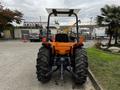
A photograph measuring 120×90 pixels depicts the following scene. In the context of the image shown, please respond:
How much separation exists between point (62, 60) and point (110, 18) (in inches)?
1106

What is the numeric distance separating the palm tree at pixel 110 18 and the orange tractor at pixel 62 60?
26915 millimetres

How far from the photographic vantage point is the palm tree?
36812 mm

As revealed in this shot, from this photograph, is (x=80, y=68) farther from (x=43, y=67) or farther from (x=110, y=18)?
(x=110, y=18)

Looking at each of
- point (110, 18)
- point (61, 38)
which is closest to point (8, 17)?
point (110, 18)

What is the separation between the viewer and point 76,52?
10117mm

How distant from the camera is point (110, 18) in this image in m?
37.1

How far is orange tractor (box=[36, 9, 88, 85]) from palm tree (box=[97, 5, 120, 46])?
88.3 feet

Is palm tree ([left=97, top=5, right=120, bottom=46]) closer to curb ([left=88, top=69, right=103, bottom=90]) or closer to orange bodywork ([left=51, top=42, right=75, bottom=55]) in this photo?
curb ([left=88, top=69, right=103, bottom=90])

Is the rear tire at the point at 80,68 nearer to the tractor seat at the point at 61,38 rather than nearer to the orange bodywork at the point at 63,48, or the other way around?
the orange bodywork at the point at 63,48

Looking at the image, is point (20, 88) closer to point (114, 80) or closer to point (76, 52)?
point (76, 52)

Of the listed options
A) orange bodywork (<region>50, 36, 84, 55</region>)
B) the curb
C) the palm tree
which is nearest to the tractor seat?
orange bodywork (<region>50, 36, 84, 55</region>)

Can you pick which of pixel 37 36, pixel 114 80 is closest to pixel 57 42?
pixel 114 80

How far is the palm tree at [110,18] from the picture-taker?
121ft

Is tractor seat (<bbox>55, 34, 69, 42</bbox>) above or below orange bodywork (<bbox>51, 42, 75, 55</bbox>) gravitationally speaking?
above
